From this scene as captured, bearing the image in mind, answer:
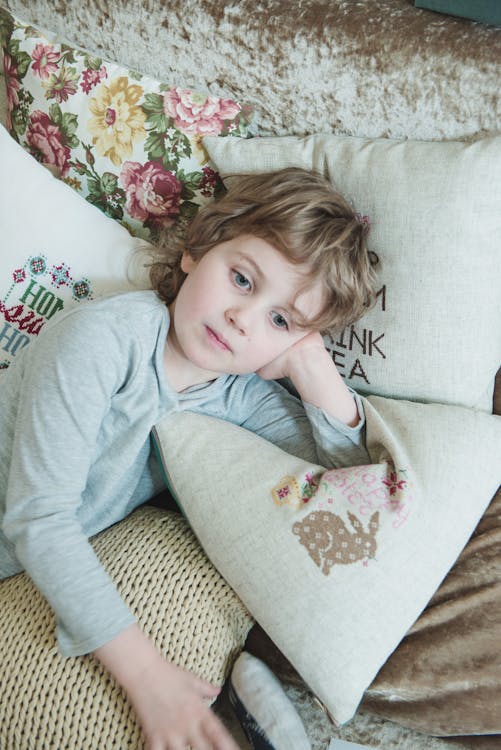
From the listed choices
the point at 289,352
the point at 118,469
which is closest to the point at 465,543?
the point at 289,352

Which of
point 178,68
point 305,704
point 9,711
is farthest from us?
point 178,68

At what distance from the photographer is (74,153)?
1188 mm

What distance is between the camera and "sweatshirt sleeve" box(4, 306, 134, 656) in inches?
31.6

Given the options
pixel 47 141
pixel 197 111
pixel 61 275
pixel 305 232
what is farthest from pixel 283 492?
pixel 47 141

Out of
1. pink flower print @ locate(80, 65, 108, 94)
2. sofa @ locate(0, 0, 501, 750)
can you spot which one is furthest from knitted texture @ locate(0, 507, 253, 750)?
pink flower print @ locate(80, 65, 108, 94)

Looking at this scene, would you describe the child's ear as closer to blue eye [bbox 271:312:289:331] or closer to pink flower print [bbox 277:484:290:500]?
blue eye [bbox 271:312:289:331]

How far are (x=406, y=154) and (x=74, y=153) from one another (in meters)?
0.60

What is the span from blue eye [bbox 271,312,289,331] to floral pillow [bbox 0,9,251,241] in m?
0.33

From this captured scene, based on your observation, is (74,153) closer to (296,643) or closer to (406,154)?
(406,154)

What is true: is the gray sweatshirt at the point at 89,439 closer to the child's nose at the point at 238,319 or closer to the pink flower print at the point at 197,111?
the child's nose at the point at 238,319

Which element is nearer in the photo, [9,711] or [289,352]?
[9,711]

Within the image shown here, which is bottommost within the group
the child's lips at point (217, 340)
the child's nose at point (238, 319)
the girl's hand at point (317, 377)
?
the girl's hand at point (317, 377)

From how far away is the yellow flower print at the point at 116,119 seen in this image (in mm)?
1130

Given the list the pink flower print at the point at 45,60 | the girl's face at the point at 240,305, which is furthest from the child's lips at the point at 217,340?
the pink flower print at the point at 45,60
